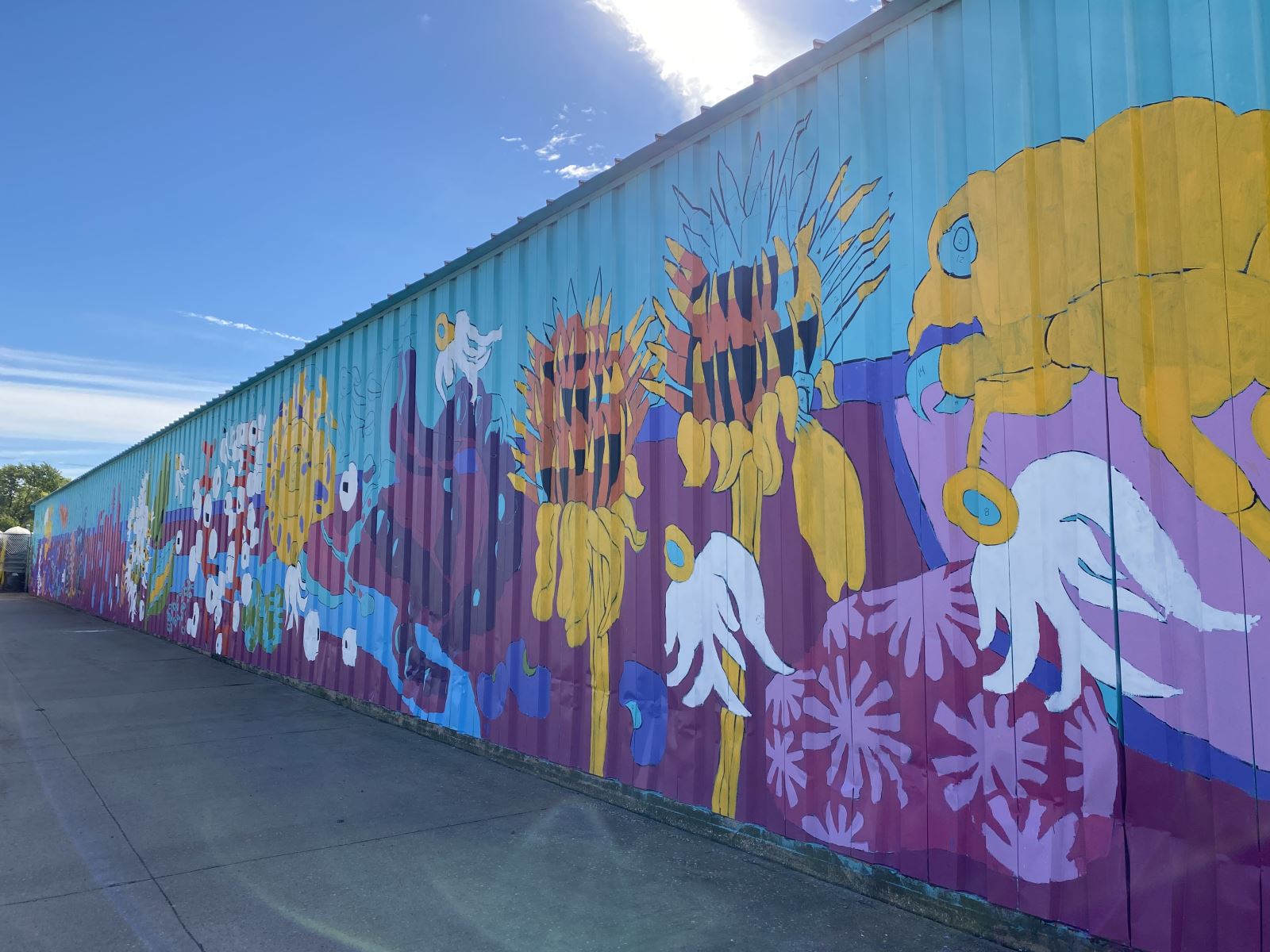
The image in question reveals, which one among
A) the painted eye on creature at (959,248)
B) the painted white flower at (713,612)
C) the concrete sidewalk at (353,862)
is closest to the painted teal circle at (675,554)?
the painted white flower at (713,612)

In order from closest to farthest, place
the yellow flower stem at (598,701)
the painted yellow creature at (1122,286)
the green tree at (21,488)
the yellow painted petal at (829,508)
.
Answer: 1. the painted yellow creature at (1122,286)
2. the yellow painted petal at (829,508)
3. the yellow flower stem at (598,701)
4. the green tree at (21,488)

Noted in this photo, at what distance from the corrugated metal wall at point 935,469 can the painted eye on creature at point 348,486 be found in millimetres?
2611

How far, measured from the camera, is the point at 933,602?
3607 millimetres

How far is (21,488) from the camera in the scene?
70000 millimetres

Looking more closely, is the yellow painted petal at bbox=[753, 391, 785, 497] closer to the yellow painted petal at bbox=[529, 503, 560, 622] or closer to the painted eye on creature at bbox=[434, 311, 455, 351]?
the yellow painted petal at bbox=[529, 503, 560, 622]

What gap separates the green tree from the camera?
2712 inches

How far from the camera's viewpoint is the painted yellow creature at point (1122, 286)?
2.83m

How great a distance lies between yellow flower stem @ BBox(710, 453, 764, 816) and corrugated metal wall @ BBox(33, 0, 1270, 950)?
1.0 inches

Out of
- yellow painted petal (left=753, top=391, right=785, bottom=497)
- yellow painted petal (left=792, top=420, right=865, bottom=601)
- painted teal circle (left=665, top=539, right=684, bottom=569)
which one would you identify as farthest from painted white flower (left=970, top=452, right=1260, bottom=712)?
painted teal circle (left=665, top=539, right=684, bottom=569)

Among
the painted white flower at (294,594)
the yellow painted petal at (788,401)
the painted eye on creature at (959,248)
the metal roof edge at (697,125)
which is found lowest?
the painted white flower at (294,594)

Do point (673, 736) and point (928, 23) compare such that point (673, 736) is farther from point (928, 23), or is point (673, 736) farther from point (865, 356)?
point (928, 23)

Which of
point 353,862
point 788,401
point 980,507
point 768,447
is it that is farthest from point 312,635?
point 980,507

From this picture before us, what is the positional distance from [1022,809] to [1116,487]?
1287 millimetres

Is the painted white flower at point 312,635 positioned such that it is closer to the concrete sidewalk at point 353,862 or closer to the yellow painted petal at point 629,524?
the concrete sidewalk at point 353,862
